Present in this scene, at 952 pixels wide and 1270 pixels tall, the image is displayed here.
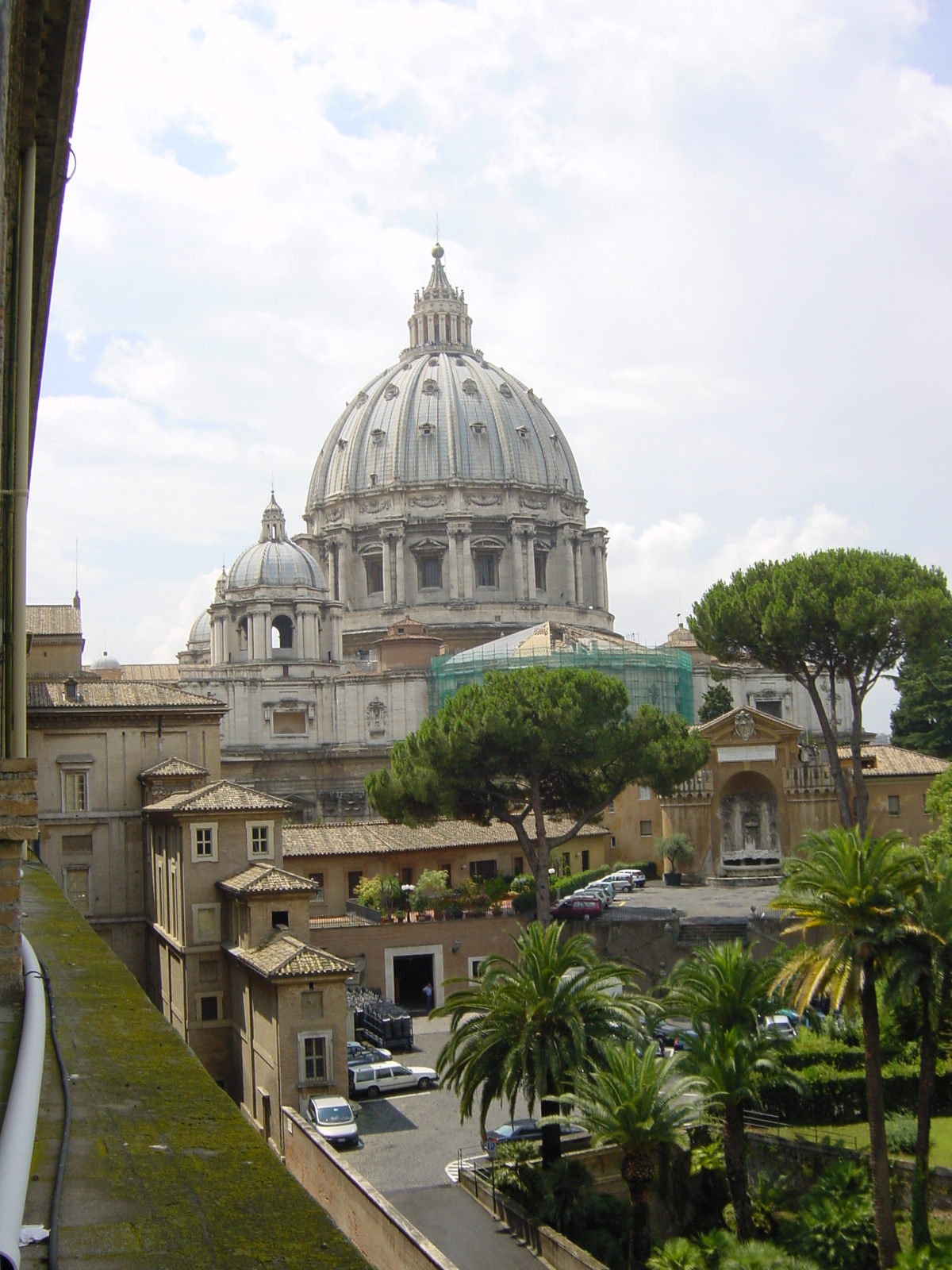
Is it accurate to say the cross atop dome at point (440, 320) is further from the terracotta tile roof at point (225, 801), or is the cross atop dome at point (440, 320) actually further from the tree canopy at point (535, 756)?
the terracotta tile roof at point (225, 801)

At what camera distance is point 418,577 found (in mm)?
80938

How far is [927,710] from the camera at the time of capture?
2322 inches

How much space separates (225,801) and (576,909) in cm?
1211

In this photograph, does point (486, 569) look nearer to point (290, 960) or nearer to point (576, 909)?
point (576, 909)

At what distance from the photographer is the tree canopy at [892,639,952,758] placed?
190 ft

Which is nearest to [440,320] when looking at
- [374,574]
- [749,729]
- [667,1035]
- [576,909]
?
[374,574]

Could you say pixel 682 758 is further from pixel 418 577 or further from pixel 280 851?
pixel 418 577

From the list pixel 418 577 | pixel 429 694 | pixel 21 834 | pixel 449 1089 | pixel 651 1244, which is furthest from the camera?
pixel 418 577

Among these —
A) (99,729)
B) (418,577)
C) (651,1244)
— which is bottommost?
(651,1244)

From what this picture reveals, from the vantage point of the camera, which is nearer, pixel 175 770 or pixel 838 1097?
pixel 838 1097

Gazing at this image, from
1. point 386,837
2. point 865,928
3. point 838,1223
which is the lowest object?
point 838,1223

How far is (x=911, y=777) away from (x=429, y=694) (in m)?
24.7

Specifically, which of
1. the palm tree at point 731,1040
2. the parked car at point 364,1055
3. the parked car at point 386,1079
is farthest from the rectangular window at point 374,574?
the palm tree at point 731,1040

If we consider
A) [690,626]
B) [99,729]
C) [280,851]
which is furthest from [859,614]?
[99,729]
